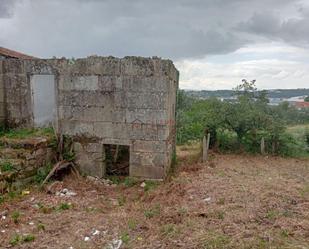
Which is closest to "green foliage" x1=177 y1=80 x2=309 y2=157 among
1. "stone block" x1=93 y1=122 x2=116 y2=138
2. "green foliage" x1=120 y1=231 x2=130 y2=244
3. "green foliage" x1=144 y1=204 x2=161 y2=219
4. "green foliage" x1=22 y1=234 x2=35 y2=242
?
"stone block" x1=93 y1=122 x2=116 y2=138

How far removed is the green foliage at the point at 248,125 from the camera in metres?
14.4

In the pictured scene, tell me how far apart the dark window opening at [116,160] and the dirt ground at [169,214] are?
48.7 inches

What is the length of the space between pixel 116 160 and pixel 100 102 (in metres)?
2.34

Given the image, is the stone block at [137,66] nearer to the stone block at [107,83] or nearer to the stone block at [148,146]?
the stone block at [107,83]

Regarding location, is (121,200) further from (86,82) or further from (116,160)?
(86,82)

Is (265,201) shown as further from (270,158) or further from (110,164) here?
(270,158)

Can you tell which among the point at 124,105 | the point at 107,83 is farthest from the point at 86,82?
the point at 124,105

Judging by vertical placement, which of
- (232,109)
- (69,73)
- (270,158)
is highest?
(69,73)

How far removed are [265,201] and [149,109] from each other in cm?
406

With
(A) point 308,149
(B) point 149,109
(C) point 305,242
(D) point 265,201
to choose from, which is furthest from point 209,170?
(A) point 308,149

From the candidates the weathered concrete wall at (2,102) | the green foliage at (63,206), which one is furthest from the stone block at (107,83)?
the green foliage at (63,206)

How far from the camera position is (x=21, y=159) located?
8773mm

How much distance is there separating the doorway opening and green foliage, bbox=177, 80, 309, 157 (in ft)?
22.5

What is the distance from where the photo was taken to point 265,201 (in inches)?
273
